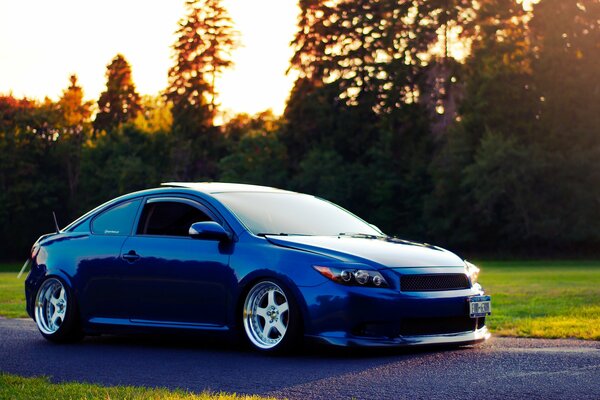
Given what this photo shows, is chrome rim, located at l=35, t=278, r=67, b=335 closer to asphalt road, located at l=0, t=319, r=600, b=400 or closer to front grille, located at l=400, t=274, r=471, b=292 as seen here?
asphalt road, located at l=0, t=319, r=600, b=400

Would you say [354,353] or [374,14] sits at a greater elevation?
[374,14]

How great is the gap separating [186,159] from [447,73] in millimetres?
20601

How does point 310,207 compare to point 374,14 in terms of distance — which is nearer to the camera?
point 310,207

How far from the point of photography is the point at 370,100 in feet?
243

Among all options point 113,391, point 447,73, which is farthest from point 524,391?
point 447,73

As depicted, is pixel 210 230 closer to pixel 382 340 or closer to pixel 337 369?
pixel 382 340

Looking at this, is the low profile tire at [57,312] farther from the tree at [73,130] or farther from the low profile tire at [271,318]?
the tree at [73,130]

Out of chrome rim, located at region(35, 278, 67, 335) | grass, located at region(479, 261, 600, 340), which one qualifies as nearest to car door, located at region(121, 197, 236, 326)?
chrome rim, located at region(35, 278, 67, 335)

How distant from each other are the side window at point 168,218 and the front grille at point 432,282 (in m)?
2.33

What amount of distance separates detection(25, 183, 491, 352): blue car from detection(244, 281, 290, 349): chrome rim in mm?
12

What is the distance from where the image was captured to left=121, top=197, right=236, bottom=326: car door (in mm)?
10375

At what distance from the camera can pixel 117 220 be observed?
38.3ft

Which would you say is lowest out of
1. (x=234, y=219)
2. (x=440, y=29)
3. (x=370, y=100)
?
(x=234, y=219)

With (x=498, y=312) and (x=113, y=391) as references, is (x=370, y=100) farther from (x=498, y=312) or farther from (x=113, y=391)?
(x=113, y=391)
